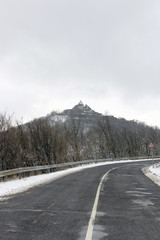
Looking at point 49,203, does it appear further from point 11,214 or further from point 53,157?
point 53,157

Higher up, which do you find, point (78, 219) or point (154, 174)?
point (78, 219)

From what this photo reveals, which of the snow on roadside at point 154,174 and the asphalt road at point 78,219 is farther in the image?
the snow on roadside at point 154,174

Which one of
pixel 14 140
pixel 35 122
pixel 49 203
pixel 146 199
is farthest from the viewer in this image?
pixel 35 122

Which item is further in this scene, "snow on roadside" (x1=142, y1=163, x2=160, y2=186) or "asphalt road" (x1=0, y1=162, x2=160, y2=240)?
"snow on roadside" (x1=142, y1=163, x2=160, y2=186)

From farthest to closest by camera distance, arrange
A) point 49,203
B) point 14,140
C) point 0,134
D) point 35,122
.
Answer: point 35,122
point 14,140
point 0,134
point 49,203

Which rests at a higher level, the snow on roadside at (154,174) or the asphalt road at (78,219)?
the asphalt road at (78,219)

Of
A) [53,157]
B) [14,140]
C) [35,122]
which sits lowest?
[53,157]

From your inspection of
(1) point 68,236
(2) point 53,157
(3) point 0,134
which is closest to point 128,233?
(1) point 68,236

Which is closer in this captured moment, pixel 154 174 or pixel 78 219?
pixel 78 219

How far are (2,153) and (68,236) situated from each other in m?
16.5

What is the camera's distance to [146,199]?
862cm

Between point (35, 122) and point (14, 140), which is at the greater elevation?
point (35, 122)

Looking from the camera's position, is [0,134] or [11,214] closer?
[11,214]

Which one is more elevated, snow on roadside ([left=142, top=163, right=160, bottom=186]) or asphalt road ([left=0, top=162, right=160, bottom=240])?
asphalt road ([left=0, top=162, right=160, bottom=240])
